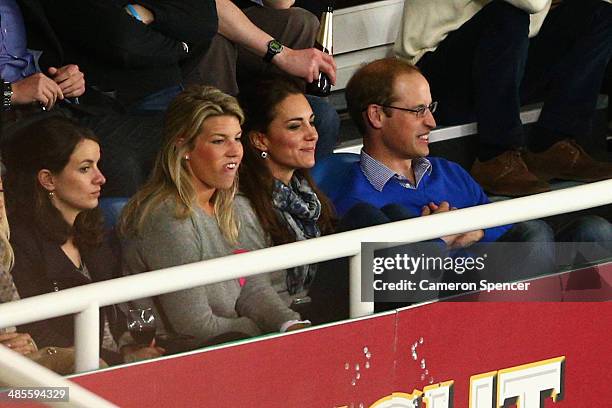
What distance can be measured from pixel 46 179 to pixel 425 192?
3.41ft

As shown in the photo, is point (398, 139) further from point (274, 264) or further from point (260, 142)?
point (274, 264)

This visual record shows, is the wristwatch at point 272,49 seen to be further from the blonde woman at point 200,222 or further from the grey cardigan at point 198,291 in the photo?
the grey cardigan at point 198,291

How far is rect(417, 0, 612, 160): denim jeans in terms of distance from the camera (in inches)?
175

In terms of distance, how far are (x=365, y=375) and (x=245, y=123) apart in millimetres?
707

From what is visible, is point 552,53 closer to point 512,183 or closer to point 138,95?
point 512,183

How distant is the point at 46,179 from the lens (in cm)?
329

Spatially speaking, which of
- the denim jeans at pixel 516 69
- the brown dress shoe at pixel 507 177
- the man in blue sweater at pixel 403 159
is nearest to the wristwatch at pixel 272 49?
the man in blue sweater at pixel 403 159

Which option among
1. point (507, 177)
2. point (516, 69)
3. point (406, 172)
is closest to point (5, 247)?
point (406, 172)

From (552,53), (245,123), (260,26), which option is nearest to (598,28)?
(552,53)

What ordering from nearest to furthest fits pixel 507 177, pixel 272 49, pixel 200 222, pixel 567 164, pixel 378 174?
pixel 200 222, pixel 378 174, pixel 272 49, pixel 507 177, pixel 567 164

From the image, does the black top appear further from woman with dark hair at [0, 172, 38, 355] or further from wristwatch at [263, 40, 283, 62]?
wristwatch at [263, 40, 283, 62]

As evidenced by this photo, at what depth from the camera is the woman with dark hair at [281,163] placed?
3.56m

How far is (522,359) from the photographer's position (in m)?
3.49

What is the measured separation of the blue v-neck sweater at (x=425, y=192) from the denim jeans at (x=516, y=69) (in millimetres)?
494
